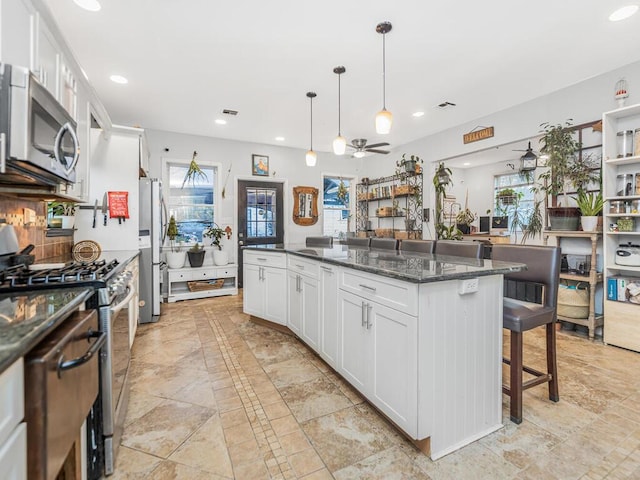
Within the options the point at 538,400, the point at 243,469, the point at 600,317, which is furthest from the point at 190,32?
the point at 600,317

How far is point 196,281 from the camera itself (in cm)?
507

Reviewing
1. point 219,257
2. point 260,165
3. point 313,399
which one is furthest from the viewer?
point 260,165

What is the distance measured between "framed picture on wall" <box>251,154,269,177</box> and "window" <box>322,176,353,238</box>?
1.35m

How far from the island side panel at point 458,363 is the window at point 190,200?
190 inches

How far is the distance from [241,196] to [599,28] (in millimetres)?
5037

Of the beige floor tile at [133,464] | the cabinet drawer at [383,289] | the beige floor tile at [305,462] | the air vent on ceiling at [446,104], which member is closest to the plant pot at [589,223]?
the air vent on ceiling at [446,104]

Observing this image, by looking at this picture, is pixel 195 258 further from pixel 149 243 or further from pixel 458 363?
pixel 458 363

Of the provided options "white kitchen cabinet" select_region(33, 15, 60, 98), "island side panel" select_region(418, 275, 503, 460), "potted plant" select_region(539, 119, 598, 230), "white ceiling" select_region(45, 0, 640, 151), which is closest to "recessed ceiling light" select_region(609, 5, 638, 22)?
"white ceiling" select_region(45, 0, 640, 151)

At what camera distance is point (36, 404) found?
2.60 ft

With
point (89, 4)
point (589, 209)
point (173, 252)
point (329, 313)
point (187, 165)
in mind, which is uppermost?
point (89, 4)

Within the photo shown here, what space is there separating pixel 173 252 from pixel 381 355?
4.36 metres

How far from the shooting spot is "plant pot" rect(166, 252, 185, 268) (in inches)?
195

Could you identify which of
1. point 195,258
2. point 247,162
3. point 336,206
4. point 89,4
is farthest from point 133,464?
point 336,206

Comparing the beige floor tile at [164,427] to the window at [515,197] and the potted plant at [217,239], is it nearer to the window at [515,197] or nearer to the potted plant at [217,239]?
the potted plant at [217,239]
